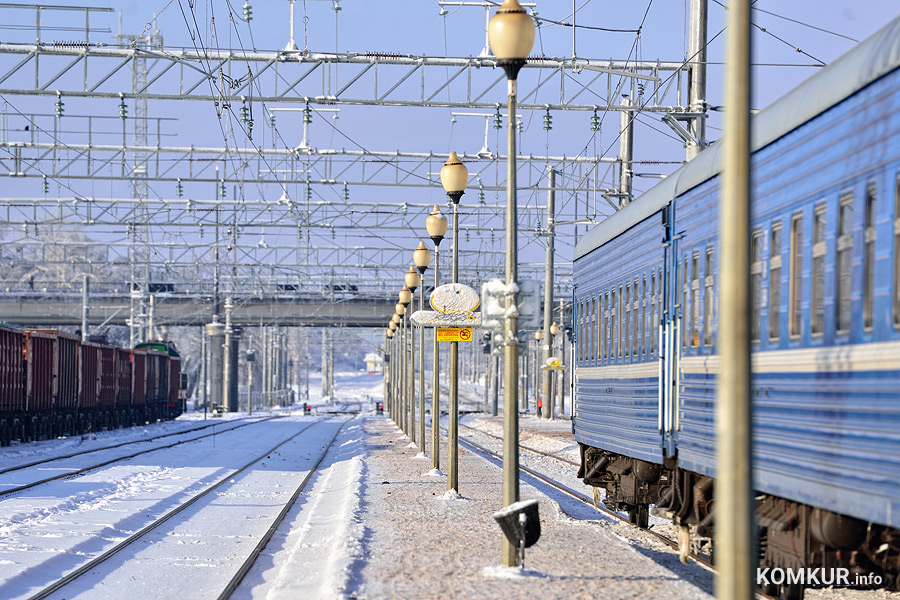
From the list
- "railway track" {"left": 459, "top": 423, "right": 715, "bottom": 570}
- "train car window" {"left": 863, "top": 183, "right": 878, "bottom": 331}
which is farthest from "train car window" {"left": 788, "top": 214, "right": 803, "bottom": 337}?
"railway track" {"left": 459, "top": 423, "right": 715, "bottom": 570}

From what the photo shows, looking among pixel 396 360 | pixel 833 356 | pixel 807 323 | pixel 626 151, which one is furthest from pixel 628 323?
pixel 396 360

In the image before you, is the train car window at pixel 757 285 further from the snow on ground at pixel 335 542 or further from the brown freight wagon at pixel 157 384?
the brown freight wagon at pixel 157 384

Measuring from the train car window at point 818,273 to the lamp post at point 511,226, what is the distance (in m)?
2.96

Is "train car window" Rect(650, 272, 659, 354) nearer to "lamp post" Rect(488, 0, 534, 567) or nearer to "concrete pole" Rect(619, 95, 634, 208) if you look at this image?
"lamp post" Rect(488, 0, 534, 567)

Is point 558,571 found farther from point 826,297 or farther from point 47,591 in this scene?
point 47,591

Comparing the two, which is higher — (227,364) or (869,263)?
(869,263)

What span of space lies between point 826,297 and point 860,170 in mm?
883

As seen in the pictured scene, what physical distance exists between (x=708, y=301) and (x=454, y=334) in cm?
769

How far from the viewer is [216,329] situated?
236ft

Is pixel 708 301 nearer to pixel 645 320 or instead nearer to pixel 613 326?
pixel 645 320

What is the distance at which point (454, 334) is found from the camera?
17688 mm

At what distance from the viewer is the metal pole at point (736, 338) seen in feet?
17.3

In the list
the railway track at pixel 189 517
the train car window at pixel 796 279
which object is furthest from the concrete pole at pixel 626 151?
the train car window at pixel 796 279

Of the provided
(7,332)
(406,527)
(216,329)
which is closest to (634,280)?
(406,527)
